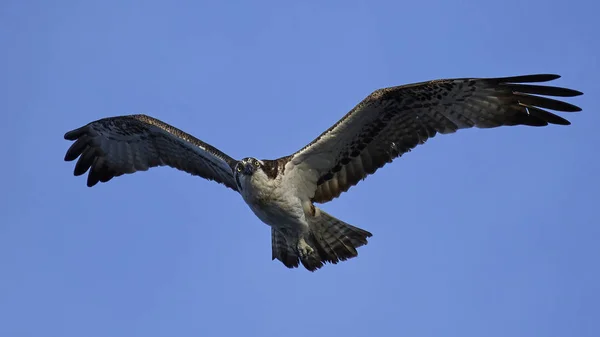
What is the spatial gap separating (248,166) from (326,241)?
6.04ft

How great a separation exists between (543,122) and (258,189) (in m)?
4.00

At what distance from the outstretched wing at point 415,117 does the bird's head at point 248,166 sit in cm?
73

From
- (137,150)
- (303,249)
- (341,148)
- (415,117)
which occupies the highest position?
(415,117)

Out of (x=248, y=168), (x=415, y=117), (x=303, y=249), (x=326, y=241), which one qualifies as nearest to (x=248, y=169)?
(x=248, y=168)

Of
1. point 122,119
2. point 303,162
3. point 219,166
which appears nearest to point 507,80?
point 303,162

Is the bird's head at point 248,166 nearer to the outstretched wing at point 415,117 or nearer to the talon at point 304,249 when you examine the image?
the outstretched wing at point 415,117

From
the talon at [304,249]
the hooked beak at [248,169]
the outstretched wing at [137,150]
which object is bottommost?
the talon at [304,249]

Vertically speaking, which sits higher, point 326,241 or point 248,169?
point 248,169

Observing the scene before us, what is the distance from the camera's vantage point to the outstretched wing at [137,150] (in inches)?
568

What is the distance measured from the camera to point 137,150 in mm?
15328

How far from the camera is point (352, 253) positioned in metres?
14.0

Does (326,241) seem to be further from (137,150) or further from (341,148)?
(137,150)

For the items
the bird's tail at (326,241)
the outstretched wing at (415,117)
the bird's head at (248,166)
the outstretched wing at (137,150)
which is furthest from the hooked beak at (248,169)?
the bird's tail at (326,241)

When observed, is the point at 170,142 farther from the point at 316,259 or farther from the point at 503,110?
the point at 503,110
